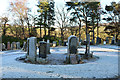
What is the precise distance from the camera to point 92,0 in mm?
26578

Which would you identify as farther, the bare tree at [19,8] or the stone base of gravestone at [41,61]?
the bare tree at [19,8]

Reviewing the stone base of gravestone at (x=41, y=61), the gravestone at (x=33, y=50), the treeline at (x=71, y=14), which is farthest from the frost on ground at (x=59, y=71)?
the treeline at (x=71, y=14)

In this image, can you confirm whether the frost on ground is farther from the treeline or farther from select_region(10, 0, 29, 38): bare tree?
select_region(10, 0, 29, 38): bare tree

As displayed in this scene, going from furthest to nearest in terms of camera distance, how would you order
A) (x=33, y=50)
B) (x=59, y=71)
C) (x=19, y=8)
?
(x=19, y=8) → (x=33, y=50) → (x=59, y=71)

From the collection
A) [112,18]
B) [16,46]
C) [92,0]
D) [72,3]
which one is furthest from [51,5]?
[16,46]

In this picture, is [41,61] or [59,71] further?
[41,61]

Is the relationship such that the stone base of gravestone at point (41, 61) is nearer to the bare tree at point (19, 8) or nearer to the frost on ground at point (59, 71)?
the frost on ground at point (59, 71)

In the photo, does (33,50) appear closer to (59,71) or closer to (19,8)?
(59,71)

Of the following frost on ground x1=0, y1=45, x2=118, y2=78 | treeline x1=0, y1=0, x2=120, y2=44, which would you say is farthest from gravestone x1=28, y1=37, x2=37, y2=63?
treeline x1=0, y1=0, x2=120, y2=44

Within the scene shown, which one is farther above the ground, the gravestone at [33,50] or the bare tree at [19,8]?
the bare tree at [19,8]

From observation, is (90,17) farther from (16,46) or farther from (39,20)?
(16,46)

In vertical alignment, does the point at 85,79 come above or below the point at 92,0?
below

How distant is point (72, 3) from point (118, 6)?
999cm

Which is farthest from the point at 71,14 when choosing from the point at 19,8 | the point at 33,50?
the point at 33,50
